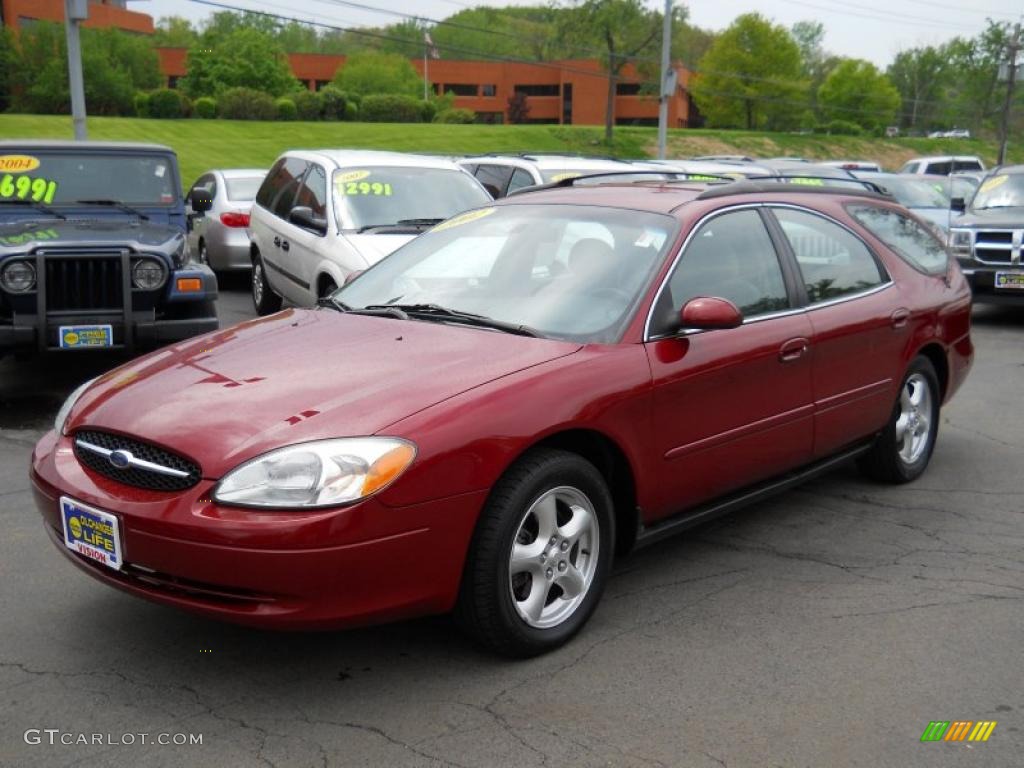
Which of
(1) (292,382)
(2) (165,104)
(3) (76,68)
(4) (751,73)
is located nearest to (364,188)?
(1) (292,382)

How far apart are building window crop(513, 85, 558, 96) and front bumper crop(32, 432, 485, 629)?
95595mm

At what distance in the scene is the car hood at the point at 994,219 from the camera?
39.7 feet

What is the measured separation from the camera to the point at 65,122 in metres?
51.4

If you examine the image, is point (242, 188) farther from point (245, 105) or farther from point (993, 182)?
point (245, 105)

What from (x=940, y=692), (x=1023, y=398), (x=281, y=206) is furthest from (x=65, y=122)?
(x=940, y=692)

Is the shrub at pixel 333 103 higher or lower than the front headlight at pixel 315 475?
higher

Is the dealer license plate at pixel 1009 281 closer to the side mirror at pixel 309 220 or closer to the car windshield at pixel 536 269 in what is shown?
the side mirror at pixel 309 220

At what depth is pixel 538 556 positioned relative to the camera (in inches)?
148

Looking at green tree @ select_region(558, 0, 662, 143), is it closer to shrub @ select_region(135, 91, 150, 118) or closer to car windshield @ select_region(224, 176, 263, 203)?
shrub @ select_region(135, 91, 150, 118)

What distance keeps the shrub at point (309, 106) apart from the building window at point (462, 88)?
35.4 m

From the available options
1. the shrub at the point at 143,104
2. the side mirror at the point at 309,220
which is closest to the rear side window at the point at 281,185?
the side mirror at the point at 309,220

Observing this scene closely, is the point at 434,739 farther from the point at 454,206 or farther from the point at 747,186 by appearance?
the point at 454,206

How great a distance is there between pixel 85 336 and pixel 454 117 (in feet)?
219

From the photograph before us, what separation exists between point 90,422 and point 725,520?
303 cm
